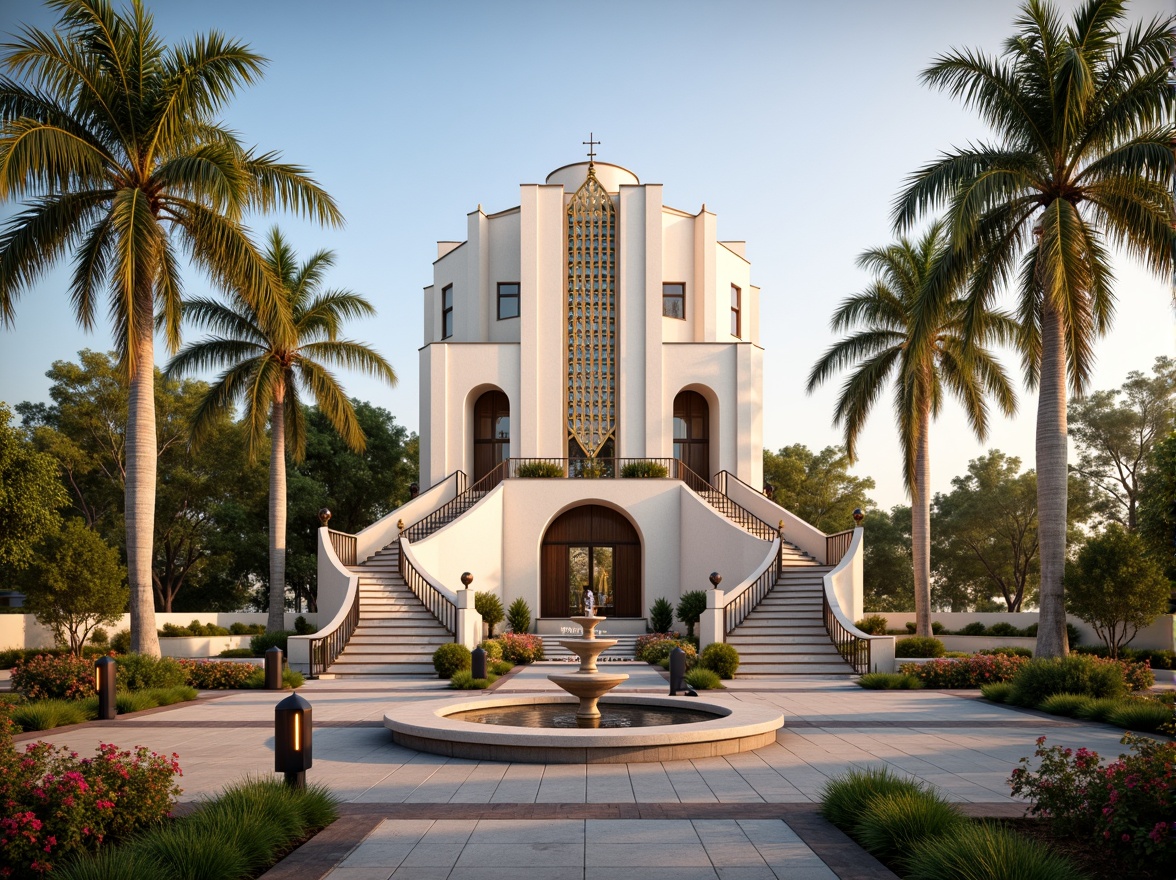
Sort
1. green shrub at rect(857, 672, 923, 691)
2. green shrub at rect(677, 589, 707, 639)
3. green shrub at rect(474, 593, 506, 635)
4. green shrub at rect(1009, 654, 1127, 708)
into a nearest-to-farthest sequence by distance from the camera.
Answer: green shrub at rect(1009, 654, 1127, 708) < green shrub at rect(857, 672, 923, 691) < green shrub at rect(474, 593, 506, 635) < green shrub at rect(677, 589, 707, 639)

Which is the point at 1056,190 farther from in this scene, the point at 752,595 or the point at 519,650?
the point at 519,650

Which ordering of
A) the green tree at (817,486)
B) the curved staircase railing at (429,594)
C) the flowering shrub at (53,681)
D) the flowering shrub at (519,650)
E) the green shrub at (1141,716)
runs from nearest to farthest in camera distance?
the green shrub at (1141,716) < the flowering shrub at (53,681) < the curved staircase railing at (429,594) < the flowering shrub at (519,650) < the green tree at (817,486)

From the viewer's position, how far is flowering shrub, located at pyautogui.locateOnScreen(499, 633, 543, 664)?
23.9 meters

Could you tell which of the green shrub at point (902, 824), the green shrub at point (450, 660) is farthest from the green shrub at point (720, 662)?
the green shrub at point (902, 824)

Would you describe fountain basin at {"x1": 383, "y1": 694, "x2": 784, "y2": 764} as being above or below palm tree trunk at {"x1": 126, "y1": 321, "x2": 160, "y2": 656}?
below

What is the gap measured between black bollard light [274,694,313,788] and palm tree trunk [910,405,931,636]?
71.2 ft

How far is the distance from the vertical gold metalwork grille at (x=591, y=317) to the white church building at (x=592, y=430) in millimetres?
70

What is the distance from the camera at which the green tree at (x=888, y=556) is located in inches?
1771

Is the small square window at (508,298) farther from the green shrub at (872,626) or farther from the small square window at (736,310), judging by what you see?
the green shrub at (872,626)

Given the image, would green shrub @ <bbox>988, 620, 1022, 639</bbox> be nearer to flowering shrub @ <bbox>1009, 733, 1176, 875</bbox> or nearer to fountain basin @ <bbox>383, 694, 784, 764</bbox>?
fountain basin @ <bbox>383, 694, 784, 764</bbox>

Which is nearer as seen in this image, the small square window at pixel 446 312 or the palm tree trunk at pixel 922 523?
the palm tree trunk at pixel 922 523

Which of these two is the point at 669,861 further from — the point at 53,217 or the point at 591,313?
the point at 591,313

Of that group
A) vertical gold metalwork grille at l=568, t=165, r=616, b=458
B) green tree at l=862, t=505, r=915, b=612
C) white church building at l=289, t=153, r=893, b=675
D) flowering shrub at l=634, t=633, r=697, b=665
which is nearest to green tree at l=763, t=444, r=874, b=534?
green tree at l=862, t=505, r=915, b=612

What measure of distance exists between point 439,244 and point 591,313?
25.0 feet
